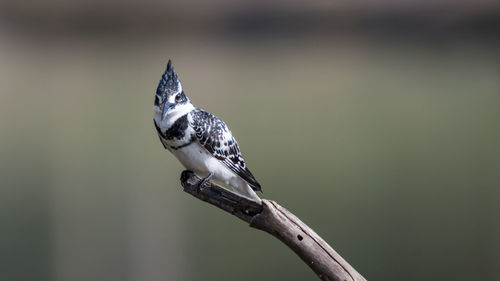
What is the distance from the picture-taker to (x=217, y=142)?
125cm

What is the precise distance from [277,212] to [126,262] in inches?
63.2

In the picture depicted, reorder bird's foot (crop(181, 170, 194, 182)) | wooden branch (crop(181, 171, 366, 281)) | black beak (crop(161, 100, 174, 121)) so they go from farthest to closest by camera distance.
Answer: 1. bird's foot (crop(181, 170, 194, 182))
2. black beak (crop(161, 100, 174, 121))
3. wooden branch (crop(181, 171, 366, 281))

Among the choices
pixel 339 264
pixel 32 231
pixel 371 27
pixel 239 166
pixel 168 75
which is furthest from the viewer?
pixel 371 27

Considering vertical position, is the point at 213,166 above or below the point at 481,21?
below

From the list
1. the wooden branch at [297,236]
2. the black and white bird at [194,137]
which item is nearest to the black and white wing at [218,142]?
the black and white bird at [194,137]

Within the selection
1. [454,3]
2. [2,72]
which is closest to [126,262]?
[2,72]

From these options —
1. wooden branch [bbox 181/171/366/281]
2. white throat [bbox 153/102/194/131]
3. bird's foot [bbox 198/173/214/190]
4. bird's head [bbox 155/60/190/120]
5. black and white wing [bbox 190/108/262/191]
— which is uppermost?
bird's head [bbox 155/60/190/120]

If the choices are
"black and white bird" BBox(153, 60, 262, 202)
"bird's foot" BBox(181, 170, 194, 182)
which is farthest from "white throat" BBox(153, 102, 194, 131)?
"bird's foot" BBox(181, 170, 194, 182)

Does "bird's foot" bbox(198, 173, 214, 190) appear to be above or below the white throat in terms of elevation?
below

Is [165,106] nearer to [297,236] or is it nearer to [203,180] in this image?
[203,180]

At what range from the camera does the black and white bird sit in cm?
119

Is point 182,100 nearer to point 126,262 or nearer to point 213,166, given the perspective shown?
point 213,166

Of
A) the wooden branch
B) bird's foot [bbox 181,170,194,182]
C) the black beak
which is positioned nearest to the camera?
the wooden branch

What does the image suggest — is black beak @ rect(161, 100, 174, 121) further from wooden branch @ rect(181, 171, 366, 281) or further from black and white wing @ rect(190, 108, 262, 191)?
wooden branch @ rect(181, 171, 366, 281)
